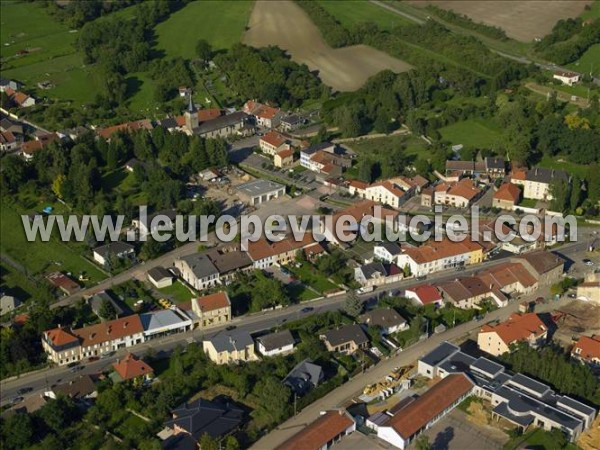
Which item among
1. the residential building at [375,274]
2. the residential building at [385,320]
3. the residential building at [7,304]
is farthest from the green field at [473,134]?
the residential building at [7,304]

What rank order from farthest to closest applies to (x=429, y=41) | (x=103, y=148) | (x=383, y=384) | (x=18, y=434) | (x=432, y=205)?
(x=429, y=41) < (x=103, y=148) < (x=432, y=205) < (x=383, y=384) < (x=18, y=434)

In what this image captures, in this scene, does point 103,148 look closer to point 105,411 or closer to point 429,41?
point 105,411

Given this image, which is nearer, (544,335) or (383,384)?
(383,384)

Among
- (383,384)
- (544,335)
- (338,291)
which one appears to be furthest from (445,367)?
(338,291)

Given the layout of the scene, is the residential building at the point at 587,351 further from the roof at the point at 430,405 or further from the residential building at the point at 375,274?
the residential building at the point at 375,274

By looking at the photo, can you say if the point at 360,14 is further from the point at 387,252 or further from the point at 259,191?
the point at 387,252

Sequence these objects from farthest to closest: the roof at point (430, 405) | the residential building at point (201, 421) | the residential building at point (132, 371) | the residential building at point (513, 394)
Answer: the residential building at point (132, 371)
the residential building at point (513, 394)
the roof at point (430, 405)
the residential building at point (201, 421)
